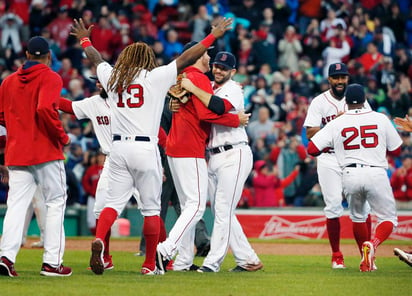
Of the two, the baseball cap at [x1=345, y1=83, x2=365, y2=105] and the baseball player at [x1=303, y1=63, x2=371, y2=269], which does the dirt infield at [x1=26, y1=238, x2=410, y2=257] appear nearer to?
the baseball player at [x1=303, y1=63, x2=371, y2=269]

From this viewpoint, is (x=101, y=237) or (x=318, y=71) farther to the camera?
(x=318, y=71)

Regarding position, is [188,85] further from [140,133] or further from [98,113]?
[98,113]

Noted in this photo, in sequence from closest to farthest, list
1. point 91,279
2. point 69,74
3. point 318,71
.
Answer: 1. point 91,279
2. point 69,74
3. point 318,71

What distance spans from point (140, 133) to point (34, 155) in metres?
1.04

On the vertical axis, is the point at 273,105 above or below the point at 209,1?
below

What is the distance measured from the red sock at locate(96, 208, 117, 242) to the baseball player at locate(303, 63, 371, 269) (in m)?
2.94

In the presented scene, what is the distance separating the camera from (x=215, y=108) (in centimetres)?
934

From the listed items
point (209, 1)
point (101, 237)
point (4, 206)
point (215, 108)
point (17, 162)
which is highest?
point (209, 1)

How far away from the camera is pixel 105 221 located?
8969 mm

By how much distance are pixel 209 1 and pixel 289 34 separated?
264cm

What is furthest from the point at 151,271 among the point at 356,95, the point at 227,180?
the point at 356,95

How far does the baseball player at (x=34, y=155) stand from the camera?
8.79 meters

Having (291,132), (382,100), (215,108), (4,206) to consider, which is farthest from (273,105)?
(215,108)

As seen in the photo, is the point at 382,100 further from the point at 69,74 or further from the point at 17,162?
the point at 17,162
